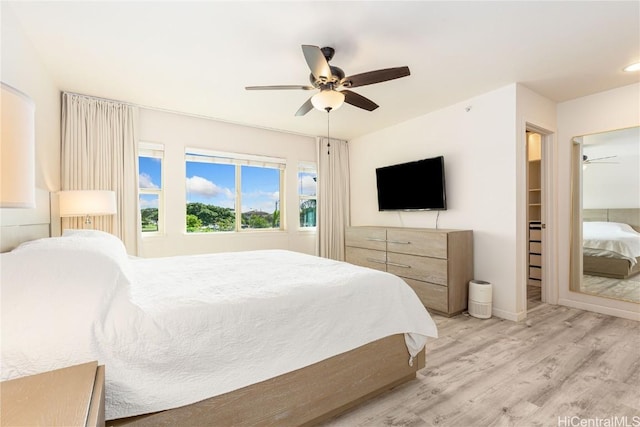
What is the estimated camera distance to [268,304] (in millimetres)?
1499

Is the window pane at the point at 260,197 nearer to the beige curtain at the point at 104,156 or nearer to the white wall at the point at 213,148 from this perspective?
the white wall at the point at 213,148

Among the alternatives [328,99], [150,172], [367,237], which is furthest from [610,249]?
[150,172]

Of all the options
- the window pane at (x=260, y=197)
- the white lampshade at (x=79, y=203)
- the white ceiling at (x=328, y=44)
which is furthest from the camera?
the window pane at (x=260, y=197)

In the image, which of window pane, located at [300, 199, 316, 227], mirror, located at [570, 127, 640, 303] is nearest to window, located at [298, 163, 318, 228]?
window pane, located at [300, 199, 316, 227]

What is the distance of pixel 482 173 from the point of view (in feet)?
11.3

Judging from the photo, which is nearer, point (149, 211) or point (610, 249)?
point (610, 249)

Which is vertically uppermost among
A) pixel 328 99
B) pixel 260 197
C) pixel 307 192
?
pixel 328 99

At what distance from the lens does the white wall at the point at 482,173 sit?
10.4 ft

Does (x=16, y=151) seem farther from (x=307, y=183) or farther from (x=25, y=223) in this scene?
(x=307, y=183)

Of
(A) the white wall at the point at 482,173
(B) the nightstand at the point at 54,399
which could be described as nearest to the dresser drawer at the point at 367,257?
(A) the white wall at the point at 482,173

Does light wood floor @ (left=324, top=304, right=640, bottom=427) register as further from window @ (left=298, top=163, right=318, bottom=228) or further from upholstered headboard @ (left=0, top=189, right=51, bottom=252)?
window @ (left=298, top=163, right=318, bottom=228)

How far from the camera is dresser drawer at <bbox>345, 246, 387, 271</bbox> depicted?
4.10m

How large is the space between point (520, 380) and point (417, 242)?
1.75m

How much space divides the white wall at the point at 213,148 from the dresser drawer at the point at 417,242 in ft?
5.47
